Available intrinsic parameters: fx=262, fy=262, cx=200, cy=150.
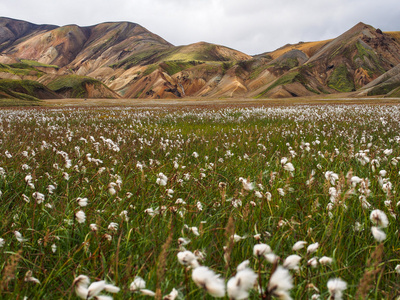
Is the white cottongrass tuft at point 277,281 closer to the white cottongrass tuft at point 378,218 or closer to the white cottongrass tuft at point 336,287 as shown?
the white cottongrass tuft at point 336,287

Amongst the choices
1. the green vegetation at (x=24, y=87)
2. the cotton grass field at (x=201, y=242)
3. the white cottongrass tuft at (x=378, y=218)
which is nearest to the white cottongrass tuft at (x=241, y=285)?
the cotton grass field at (x=201, y=242)

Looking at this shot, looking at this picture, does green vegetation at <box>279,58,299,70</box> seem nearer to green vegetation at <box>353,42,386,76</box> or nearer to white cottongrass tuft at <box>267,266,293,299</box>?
green vegetation at <box>353,42,386,76</box>

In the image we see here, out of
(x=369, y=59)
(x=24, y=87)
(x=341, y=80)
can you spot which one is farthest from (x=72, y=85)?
(x=369, y=59)

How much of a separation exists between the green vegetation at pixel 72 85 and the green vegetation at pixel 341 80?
131973 mm

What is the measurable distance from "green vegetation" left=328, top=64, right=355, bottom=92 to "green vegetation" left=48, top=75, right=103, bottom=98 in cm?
13197

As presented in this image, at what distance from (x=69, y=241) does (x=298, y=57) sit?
216 metres

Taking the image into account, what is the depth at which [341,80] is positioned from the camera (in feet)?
492

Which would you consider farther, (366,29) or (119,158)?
(366,29)

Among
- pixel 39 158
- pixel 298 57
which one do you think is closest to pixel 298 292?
pixel 39 158

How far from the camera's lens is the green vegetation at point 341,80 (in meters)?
146

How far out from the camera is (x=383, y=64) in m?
158

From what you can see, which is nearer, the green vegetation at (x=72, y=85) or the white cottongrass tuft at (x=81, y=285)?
the white cottongrass tuft at (x=81, y=285)

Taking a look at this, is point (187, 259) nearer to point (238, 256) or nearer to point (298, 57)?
point (238, 256)

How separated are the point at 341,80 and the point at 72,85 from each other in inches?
5926
